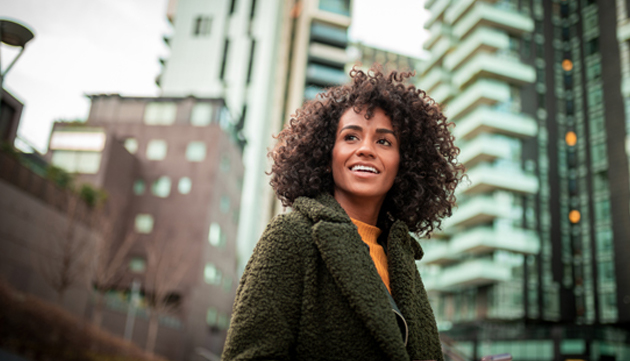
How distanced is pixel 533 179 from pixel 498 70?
8.83 metres

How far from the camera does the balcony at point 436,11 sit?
163 feet

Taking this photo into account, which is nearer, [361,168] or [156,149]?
[361,168]

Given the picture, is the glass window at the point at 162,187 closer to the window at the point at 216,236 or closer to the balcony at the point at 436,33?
the window at the point at 216,236

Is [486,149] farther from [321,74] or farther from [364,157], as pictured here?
[364,157]

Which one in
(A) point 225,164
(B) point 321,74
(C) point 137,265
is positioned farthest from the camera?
(B) point 321,74

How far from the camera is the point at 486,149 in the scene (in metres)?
40.7

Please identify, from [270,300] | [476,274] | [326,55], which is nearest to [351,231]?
[270,300]

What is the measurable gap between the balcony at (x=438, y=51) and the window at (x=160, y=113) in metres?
23.6

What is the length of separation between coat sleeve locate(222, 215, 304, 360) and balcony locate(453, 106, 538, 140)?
134 ft

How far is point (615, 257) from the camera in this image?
38281 millimetres

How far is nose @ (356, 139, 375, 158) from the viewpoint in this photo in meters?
2.30

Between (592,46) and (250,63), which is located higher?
(250,63)

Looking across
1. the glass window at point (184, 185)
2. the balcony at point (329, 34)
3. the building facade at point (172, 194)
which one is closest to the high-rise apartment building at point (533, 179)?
the building facade at point (172, 194)

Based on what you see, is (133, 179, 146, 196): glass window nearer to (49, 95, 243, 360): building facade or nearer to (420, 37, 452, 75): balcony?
(49, 95, 243, 360): building facade
